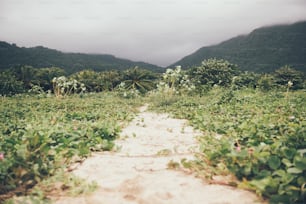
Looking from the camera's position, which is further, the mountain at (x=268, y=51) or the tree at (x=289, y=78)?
the mountain at (x=268, y=51)

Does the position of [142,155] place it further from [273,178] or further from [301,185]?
[301,185]

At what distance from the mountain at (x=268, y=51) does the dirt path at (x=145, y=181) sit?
37733 mm

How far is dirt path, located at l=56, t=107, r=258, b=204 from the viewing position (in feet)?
6.73

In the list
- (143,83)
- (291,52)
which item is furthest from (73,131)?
(291,52)

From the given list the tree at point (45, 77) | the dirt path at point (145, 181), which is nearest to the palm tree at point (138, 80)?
the tree at point (45, 77)

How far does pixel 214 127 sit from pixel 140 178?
2.76 meters

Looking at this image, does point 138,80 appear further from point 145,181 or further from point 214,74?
point 145,181

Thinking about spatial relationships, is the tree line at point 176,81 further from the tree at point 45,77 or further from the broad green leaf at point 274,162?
the broad green leaf at point 274,162

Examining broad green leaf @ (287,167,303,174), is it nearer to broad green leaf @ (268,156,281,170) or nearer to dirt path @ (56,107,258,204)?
broad green leaf @ (268,156,281,170)

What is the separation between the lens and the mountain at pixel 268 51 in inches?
1651

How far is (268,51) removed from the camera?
1882 inches

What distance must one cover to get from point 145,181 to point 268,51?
166ft

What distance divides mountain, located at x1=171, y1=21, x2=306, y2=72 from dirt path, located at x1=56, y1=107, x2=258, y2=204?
37.7 metres

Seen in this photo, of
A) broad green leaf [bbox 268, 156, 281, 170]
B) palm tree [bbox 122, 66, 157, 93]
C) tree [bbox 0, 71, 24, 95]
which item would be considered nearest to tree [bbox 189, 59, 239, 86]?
palm tree [bbox 122, 66, 157, 93]
